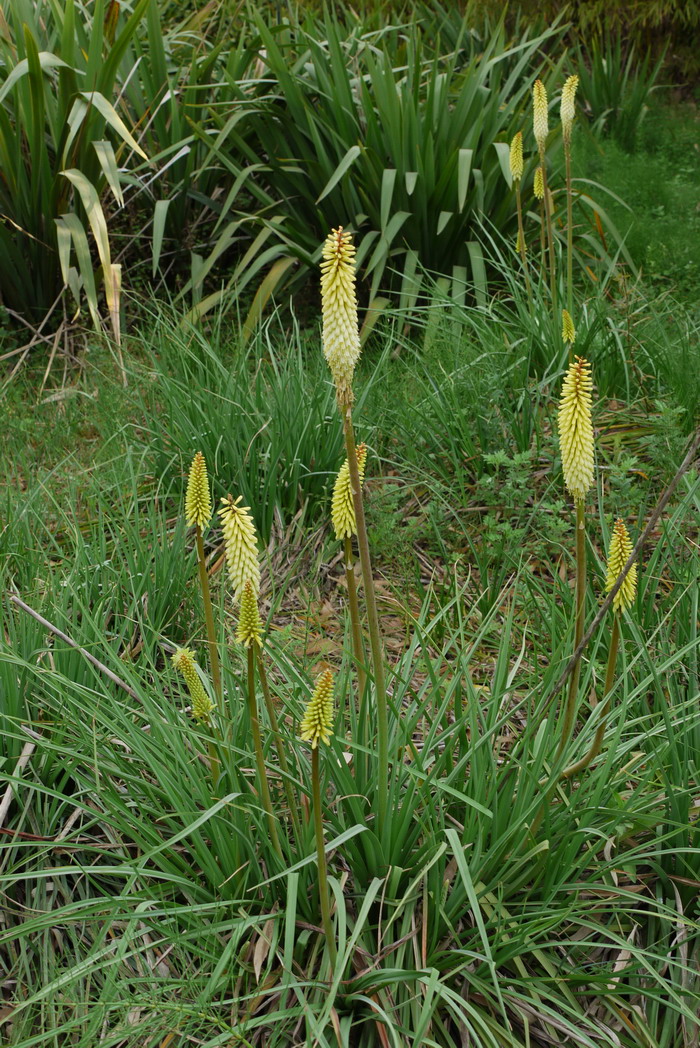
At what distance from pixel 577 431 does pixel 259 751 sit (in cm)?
83

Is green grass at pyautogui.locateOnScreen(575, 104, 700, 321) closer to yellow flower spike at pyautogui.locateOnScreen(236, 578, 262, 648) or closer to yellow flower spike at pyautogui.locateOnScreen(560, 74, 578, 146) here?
yellow flower spike at pyautogui.locateOnScreen(560, 74, 578, 146)

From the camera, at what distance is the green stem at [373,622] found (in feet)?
5.19

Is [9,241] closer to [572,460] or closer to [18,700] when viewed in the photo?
[18,700]

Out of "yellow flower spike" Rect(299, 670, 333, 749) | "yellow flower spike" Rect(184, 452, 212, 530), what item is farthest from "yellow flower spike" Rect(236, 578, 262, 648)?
"yellow flower spike" Rect(184, 452, 212, 530)

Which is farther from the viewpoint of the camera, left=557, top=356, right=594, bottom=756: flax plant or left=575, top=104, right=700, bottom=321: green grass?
left=575, top=104, right=700, bottom=321: green grass

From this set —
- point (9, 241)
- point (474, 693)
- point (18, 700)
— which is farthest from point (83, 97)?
point (474, 693)

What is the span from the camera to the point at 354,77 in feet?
19.7

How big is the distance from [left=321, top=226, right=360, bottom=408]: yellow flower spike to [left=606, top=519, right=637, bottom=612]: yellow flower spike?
585mm

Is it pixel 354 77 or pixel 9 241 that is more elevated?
pixel 354 77

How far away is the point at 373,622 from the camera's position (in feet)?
5.51

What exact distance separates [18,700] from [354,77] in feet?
16.0

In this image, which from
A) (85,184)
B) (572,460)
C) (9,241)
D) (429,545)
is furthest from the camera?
(9,241)

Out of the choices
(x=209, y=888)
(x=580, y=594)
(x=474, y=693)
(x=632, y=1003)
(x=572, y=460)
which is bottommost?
(x=632, y=1003)

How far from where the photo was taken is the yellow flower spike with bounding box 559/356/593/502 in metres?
1.76
